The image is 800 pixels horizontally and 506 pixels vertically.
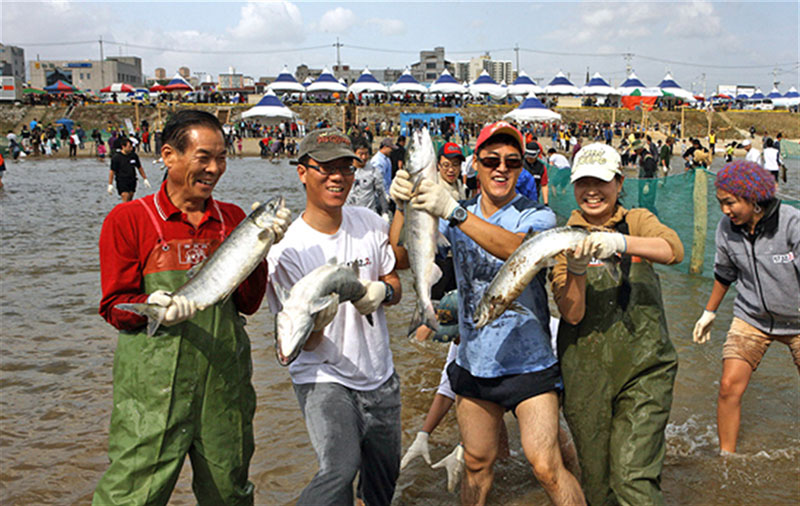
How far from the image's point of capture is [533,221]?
3508 millimetres

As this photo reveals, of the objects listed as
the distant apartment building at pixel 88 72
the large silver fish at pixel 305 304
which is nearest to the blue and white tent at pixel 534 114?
the large silver fish at pixel 305 304

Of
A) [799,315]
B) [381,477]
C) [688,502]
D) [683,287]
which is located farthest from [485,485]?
[683,287]

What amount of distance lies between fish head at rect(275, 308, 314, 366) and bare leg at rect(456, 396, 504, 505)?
1.09m

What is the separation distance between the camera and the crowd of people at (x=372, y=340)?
2965mm

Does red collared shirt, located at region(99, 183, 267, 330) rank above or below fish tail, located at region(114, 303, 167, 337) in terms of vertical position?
above

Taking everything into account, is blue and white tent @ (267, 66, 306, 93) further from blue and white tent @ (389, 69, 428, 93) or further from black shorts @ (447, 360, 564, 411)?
black shorts @ (447, 360, 564, 411)

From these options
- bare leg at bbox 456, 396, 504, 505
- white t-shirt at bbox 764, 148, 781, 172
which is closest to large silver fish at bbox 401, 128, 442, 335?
bare leg at bbox 456, 396, 504, 505

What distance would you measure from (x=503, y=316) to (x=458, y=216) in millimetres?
602

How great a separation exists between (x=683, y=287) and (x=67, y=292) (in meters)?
9.62

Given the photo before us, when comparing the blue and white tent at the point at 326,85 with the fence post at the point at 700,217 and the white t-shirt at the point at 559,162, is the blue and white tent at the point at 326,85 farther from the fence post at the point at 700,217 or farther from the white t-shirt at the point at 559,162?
the fence post at the point at 700,217

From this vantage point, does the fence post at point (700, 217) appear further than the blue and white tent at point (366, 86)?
No

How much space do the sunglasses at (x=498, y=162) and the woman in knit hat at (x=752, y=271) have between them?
188 centimetres

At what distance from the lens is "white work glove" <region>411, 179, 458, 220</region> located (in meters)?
3.31

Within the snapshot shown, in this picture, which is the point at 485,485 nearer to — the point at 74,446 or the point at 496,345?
the point at 496,345
